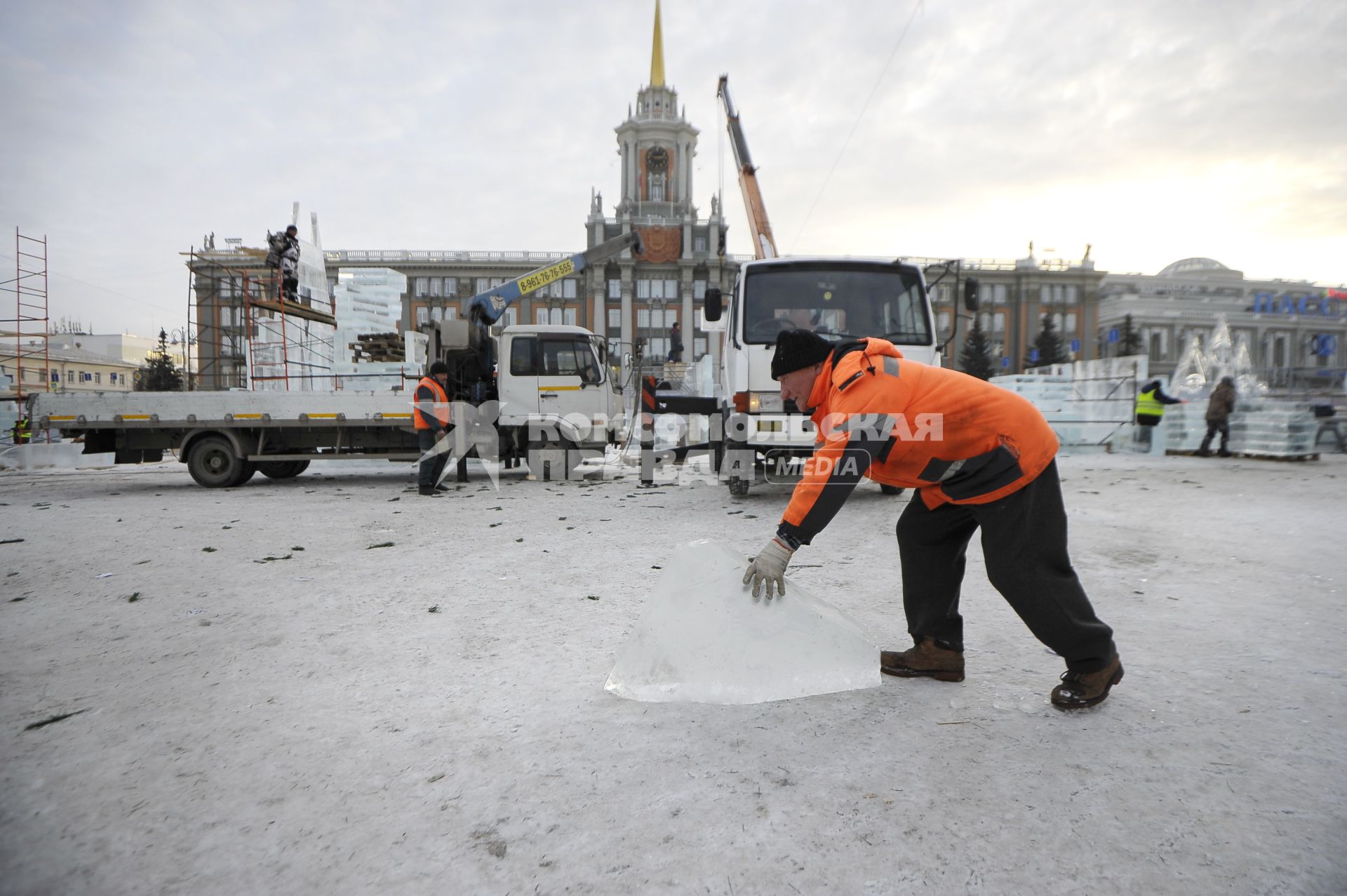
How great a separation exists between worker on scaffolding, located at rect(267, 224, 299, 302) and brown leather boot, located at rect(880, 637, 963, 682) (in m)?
19.3

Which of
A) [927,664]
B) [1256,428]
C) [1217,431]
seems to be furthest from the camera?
[1217,431]

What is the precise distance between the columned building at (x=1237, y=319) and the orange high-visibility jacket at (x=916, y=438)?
6363 centimetres

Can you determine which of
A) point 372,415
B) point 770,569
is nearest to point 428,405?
point 372,415

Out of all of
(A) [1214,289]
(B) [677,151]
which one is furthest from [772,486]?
(A) [1214,289]

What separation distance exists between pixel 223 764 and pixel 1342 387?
36.6 metres

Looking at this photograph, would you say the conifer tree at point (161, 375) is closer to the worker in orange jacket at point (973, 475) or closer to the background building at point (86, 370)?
the background building at point (86, 370)

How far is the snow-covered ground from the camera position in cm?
176

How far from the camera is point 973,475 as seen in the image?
8.39 feet

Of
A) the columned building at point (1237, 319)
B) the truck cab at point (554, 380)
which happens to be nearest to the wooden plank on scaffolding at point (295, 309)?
the truck cab at point (554, 380)

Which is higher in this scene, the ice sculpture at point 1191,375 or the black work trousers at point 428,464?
the ice sculpture at point 1191,375

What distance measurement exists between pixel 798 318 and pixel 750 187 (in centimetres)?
1162

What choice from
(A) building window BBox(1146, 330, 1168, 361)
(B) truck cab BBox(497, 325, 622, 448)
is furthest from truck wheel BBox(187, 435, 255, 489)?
(A) building window BBox(1146, 330, 1168, 361)

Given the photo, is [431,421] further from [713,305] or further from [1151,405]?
[1151,405]

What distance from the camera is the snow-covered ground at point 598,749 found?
176cm
